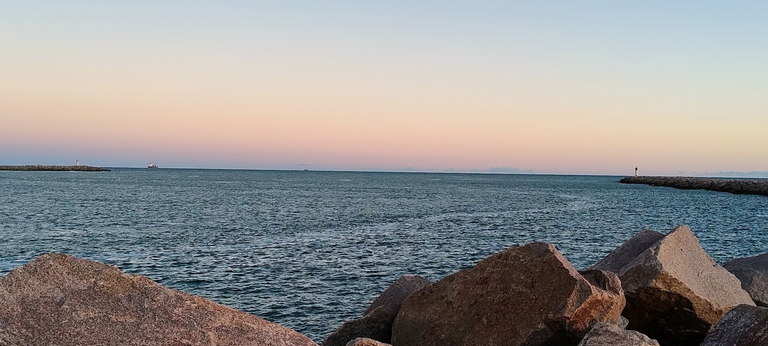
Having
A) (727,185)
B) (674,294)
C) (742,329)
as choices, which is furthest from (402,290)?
(727,185)

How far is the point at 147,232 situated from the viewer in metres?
38.4

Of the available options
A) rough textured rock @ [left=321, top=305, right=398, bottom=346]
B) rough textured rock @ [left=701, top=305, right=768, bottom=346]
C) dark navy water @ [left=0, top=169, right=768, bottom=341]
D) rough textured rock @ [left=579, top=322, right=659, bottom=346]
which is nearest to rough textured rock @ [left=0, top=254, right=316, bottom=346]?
rough textured rock @ [left=579, top=322, right=659, bottom=346]

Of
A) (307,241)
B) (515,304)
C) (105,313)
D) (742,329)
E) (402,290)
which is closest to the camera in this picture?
(105,313)

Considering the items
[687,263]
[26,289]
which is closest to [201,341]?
[26,289]

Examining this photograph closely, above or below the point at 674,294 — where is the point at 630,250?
above

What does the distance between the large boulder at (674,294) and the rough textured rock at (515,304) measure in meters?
1.06

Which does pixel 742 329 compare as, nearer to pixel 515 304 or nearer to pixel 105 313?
pixel 515 304

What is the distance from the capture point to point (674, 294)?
9.41m

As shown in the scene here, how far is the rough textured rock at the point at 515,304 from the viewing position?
791 centimetres

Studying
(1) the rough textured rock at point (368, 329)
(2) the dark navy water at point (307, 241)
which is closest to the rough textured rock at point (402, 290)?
(1) the rough textured rock at point (368, 329)

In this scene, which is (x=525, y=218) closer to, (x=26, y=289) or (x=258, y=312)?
(x=258, y=312)

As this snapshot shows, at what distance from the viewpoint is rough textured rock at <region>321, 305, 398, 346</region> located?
985 centimetres

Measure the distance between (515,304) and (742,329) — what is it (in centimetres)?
269

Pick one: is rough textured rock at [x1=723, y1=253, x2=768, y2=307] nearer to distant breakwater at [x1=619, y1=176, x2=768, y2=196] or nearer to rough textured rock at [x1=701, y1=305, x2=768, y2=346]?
rough textured rock at [x1=701, y1=305, x2=768, y2=346]
